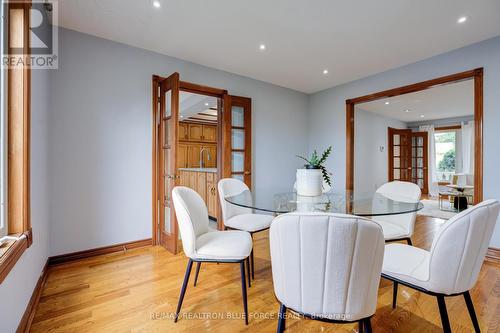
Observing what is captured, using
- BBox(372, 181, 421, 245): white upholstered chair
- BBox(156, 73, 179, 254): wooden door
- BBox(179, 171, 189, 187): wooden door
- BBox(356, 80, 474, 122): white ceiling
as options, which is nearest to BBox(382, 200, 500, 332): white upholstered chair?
BBox(372, 181, 421, 245): white upholstered chair

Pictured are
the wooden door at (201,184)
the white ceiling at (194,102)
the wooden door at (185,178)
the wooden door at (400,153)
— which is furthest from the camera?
the wooden door at (400,153)

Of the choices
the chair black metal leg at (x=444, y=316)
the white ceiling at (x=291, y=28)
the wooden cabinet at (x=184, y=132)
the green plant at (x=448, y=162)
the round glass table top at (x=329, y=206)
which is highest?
the white ceiling at (x=291, y=28)

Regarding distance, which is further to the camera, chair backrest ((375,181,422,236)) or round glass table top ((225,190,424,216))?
chair backrest ((375,181,422,236))

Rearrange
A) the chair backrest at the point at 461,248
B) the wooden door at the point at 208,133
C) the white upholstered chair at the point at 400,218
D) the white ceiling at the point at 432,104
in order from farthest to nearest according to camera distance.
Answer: the wooden door at the point at 208,133
the white ceiling at the point at 432,104
the white upholstered chair at the point at 400,218
the chair backrest at the point at 461,248

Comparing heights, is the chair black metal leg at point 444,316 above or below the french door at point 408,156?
below

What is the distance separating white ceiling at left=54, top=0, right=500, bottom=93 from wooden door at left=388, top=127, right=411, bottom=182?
4.50 meters

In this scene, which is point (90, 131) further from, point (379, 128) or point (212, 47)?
point (379, 128)

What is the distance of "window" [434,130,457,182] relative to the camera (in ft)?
26.0

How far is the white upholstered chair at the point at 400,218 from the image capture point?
2008 mm

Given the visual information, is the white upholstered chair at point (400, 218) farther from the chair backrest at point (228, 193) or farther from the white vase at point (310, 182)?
the chair backrest at point (228, 193)

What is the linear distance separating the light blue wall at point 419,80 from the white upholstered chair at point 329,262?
2.91m

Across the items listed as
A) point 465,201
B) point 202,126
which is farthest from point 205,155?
point 465,201

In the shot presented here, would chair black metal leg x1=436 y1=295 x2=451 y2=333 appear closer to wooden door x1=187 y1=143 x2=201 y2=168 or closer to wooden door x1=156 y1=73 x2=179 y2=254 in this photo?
wooden door x1=156 y1=73 x2=179 y2=254

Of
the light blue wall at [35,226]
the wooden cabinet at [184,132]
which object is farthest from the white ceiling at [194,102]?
the light blue wall at [35,226]
